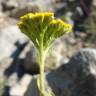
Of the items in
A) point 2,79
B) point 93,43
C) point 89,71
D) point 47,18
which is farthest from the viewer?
point 93,43

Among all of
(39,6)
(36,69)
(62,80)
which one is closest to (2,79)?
(36,69)

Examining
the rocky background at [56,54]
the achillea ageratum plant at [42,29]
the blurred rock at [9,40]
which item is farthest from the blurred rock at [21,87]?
the achillea ageratum plant at [42,29]

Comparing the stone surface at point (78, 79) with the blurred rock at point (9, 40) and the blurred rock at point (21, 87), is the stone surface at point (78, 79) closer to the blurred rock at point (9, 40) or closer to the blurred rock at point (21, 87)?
the blurred rock at point (21, 87)

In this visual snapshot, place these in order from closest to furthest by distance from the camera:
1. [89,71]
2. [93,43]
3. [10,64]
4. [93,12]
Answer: [89,71]
[10,64]
[93,43]
[93,12]

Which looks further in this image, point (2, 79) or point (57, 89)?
point (2, 79)

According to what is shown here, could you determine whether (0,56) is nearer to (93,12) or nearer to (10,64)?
(10,64)

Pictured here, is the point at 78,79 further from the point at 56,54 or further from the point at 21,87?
the point at 56,54
